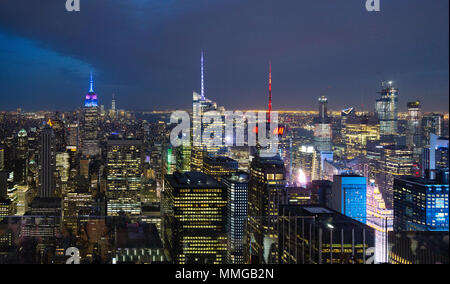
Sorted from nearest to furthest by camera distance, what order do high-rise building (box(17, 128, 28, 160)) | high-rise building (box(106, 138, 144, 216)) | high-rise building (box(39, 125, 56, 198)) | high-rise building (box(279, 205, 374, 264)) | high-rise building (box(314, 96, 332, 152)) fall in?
high-rise building (box(279, 205, 374, 264)) < high-rise building (box(17, 128, 28, 160)) < high-rise building (box(314, 96, 332, 152)) < high-rise building (box(39, 125, 56, 198)) < high-rise building (box(106, 138, 144, 216))

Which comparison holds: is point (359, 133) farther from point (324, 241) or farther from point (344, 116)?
point (324, 241)

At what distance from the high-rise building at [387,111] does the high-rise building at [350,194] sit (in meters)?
1.46

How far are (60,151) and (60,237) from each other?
1245 cm

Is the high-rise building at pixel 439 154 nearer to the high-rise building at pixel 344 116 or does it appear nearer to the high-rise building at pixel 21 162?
the high-rise building at pixel 344 116

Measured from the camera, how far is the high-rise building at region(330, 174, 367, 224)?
880 centimetres

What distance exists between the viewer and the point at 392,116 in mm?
7727

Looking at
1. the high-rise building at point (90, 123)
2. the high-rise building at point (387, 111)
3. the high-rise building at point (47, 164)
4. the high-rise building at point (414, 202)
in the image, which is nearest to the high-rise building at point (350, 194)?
the high-rise building at point (387, 111)

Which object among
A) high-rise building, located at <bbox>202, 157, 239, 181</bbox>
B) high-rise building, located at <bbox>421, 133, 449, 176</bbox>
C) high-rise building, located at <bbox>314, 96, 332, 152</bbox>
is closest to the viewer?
high-rise building, located at <bbox>421, 133, 449, 176</bbox>

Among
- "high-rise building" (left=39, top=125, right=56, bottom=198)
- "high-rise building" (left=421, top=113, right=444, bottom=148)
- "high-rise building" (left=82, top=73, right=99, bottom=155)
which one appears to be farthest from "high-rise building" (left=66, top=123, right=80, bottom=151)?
"high-rise building" (left=421, top=113, right=444, bottom=148)

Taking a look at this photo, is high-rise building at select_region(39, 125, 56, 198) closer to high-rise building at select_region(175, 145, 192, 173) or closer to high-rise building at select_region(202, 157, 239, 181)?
high-rise building at select_region(175, 145, 192, 173)

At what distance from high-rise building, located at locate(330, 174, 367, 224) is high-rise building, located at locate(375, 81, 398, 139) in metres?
1.46

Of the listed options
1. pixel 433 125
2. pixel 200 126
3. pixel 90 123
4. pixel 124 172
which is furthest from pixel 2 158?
pixel 433 125

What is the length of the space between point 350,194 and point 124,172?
385 inches
